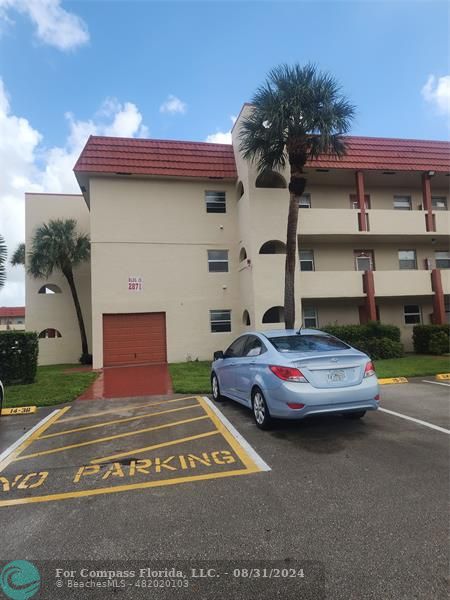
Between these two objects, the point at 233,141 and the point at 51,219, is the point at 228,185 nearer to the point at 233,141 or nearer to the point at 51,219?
the point at 233,141

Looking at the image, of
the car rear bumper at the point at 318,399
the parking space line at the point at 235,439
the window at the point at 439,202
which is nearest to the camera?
the parking space line at the point at 235,439

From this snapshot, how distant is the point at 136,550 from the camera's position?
2771 mm

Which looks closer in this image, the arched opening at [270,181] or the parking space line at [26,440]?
the parking space line at [26,440]

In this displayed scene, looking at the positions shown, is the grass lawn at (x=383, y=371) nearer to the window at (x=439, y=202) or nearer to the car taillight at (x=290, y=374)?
the car taillight at (x=290, y=374)

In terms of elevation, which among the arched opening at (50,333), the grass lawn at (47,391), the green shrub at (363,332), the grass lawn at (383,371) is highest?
the arched opening at (50,333)

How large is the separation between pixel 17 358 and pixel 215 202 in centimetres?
1110

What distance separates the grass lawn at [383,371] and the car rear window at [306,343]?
3705 mm

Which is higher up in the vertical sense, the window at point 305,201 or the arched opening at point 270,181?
the arched opening at point 270,181

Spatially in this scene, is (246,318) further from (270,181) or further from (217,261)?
(270,181)

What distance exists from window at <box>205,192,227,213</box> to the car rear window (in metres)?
12.6

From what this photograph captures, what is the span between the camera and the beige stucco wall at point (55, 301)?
61.9ft

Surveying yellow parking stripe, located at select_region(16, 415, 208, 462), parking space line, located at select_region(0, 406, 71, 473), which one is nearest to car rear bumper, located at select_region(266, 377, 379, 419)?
yellow parking stripe, located at select_region(16, 415, 208, 462)

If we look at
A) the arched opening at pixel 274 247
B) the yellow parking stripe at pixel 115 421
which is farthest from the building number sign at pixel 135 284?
the yellow parking stripe at pixel 115 421

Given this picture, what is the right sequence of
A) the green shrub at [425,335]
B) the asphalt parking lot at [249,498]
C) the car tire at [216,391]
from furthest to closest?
the green shrub at [425,335] < the car tire at [216,391] < the asphalt parking lot at [249,498]
